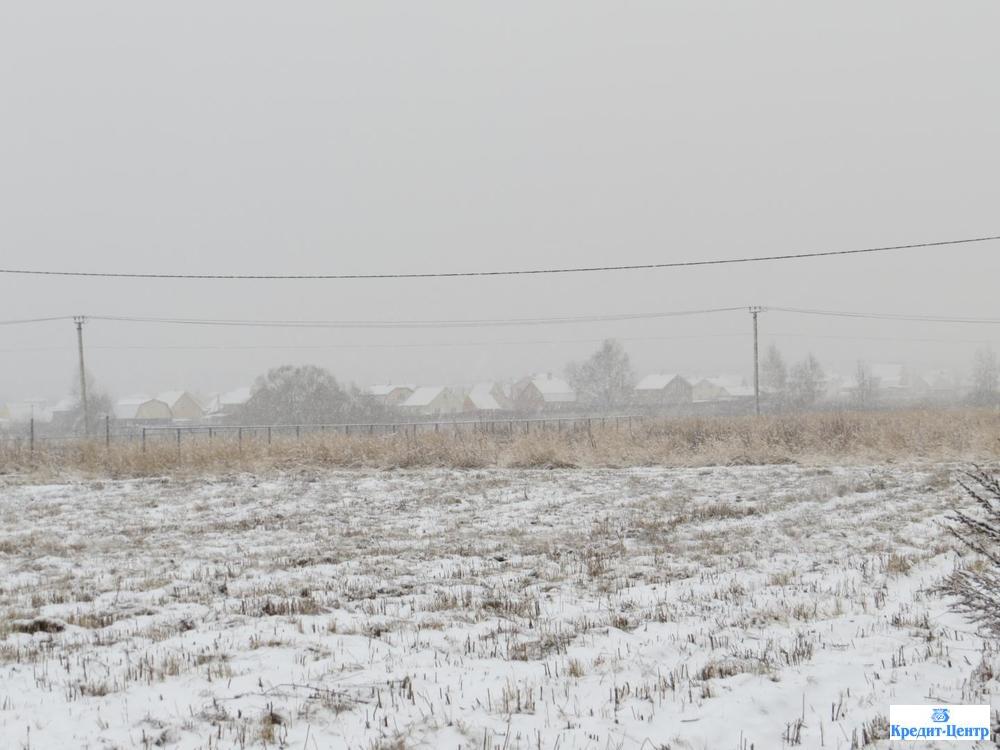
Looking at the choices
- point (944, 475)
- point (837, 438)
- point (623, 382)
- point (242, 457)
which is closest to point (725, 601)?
point (944, 475)

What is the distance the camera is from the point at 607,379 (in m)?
88.9

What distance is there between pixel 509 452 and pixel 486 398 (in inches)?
3028

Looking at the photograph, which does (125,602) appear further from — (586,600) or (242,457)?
(242,457)

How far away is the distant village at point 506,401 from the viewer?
238 feet

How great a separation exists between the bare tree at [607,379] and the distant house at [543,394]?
281 cm

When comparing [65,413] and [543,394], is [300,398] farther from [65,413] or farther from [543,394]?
[543,394]

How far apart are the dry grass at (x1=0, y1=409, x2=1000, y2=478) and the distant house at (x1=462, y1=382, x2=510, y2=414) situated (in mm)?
65607

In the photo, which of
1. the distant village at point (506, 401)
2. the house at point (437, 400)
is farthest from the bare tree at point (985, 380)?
the house at point (437, 400)

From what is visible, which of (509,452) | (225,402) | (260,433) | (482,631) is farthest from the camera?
(225,402)

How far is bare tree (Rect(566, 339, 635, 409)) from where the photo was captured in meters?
88.8
